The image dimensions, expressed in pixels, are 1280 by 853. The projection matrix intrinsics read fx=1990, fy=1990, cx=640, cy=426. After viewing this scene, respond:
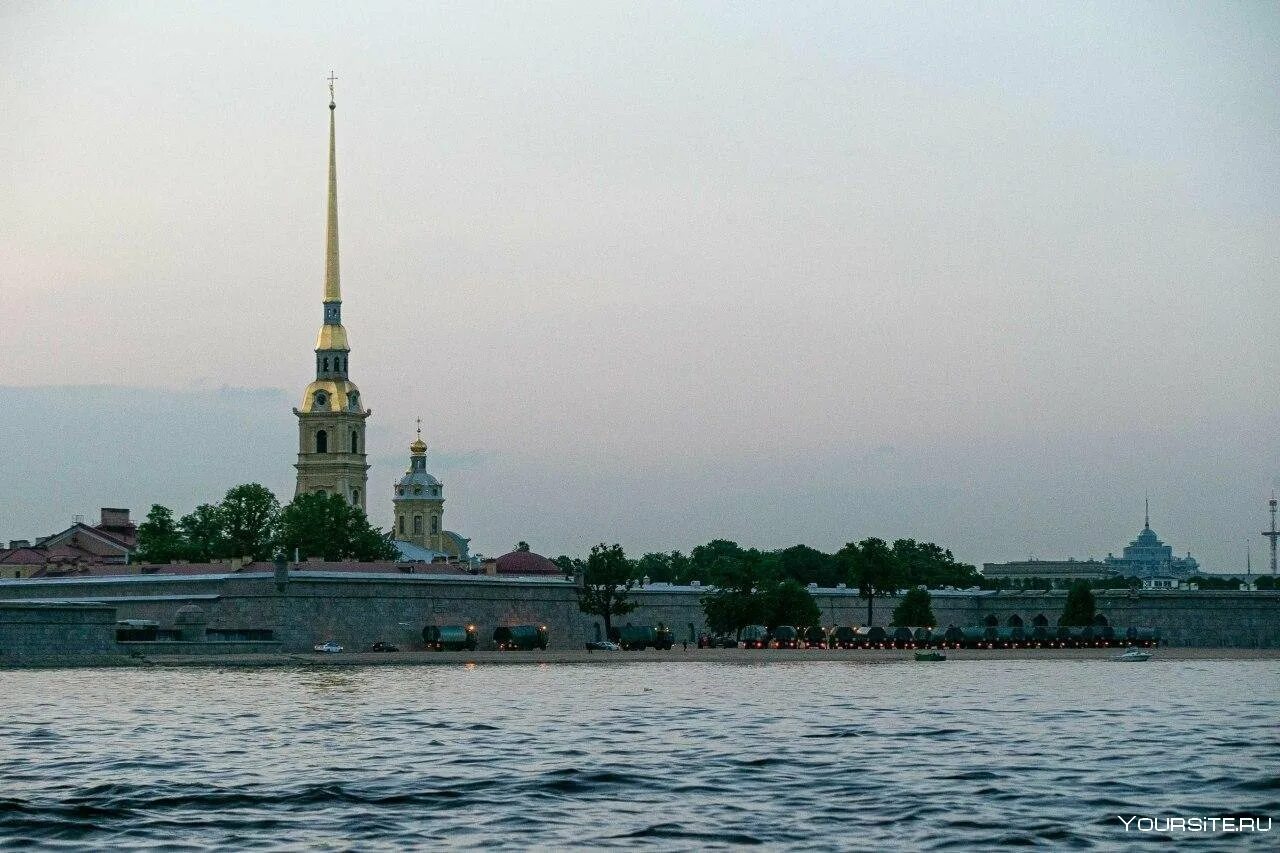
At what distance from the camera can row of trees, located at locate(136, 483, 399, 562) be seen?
148375 mm

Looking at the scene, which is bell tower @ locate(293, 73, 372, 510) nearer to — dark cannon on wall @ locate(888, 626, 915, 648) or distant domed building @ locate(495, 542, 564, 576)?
distant domed building @ locate(495, 542, 564, 576)

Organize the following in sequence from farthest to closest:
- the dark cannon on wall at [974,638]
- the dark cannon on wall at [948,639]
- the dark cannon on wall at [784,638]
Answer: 1. the dark cannon on wall at [974,638]
2. the dark cannon on wall at [948,639]
3. the dark cannon on wall at [784,638]

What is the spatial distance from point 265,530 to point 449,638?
37.0 metres

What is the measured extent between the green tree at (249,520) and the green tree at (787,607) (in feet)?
125

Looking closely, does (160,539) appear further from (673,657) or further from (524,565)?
(673,657)

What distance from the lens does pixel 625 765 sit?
4684 centimetres

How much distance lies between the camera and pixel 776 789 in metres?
41.9

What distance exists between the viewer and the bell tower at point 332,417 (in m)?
190

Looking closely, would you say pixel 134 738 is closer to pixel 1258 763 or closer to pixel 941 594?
pixel 1258 763

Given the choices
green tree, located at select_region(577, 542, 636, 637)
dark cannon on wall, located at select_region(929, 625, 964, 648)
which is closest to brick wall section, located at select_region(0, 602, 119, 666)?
green tree, located at select_region(577, 542, 636, 637)

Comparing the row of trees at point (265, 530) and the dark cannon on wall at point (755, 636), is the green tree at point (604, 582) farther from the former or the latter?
the row of trees at point (265, 530)

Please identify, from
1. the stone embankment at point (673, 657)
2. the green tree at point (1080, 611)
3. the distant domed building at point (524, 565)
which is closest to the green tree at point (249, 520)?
the distant domed building at point (524, 565)

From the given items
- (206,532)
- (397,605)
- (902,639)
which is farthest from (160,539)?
(902,639)

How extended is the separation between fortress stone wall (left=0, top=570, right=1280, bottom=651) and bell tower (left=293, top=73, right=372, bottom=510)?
47549 mm
